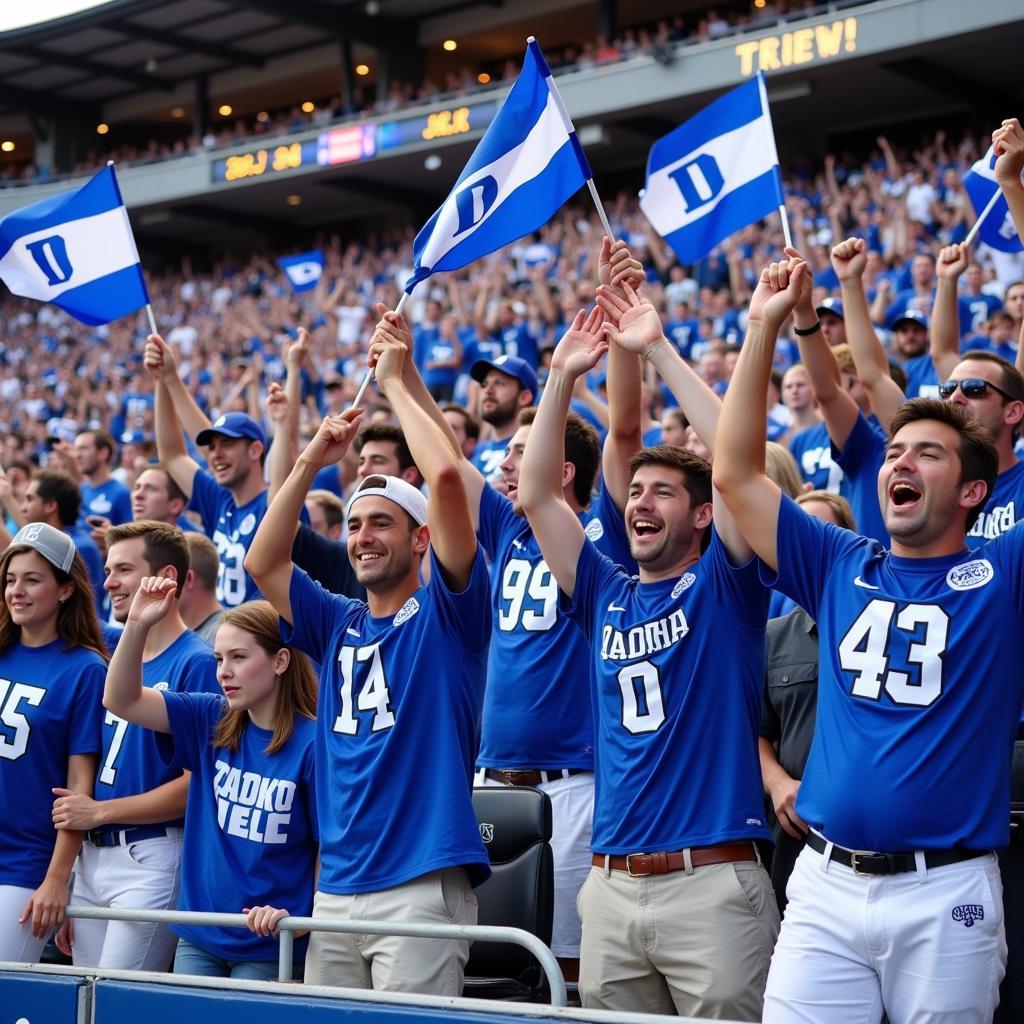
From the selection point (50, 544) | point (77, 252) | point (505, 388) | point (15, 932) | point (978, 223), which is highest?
point (77, 252)

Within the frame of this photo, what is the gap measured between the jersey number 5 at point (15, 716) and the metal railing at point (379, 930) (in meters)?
0.84

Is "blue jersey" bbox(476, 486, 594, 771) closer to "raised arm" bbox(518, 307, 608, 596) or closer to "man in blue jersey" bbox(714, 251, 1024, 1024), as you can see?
"raised arm" bbox(518, 307, 608, 596)

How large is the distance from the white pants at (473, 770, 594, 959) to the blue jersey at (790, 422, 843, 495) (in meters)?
2.59

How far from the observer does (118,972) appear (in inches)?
147

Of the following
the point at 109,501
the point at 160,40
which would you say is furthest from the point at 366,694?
the point at 160,40

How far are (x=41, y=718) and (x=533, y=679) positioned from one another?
5.35ft

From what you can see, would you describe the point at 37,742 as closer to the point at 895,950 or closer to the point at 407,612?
the point at 407,612

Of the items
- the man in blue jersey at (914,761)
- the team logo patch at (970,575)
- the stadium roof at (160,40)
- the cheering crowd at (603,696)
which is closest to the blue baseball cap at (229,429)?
the cheering crowd at (603,696)

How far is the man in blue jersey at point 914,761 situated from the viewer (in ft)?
10.4

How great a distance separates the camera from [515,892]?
A: 4.31 metres

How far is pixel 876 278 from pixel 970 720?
8908 mm

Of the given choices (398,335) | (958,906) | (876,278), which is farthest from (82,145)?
(958,906)

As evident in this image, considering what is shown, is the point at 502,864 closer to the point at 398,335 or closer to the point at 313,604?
the point at 313,604

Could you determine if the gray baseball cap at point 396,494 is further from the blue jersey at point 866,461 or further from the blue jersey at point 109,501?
the blue jersey at point 109,501
